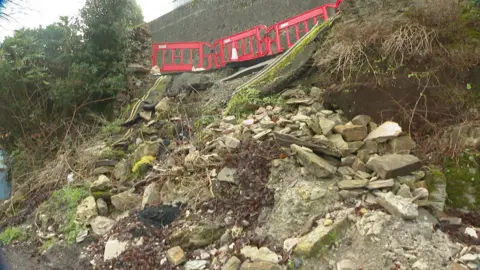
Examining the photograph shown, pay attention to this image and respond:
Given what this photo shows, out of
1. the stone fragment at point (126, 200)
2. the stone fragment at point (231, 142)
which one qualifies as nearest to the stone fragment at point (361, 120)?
the stone fragment at point (231, 142)

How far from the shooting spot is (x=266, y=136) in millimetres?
3932

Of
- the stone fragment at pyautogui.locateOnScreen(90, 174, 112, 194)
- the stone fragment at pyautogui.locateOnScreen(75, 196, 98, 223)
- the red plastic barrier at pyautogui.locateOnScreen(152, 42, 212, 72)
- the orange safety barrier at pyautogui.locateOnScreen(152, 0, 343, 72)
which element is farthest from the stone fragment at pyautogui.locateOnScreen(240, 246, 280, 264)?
the red plastic barrier at pyautogui.locateOnScreen(152, 42, 212, 72)

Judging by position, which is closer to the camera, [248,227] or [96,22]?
[248,227]

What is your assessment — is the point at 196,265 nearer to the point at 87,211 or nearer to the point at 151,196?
the point at 151,196

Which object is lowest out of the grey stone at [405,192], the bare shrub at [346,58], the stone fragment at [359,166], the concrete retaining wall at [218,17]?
the grey stone at [405,192]

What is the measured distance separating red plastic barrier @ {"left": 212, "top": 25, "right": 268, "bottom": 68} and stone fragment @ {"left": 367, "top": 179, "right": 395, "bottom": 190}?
4.49 metres

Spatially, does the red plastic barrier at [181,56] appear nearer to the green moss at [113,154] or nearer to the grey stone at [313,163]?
the green moss at [113,154]

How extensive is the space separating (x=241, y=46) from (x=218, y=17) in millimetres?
1570

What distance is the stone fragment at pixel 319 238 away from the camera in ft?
8.73

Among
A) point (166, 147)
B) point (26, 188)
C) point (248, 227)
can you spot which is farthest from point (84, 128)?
point (248, 227)

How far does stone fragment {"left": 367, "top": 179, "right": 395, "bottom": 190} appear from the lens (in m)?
2.97

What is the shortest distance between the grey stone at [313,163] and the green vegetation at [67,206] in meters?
2.85

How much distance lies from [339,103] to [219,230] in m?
2.03

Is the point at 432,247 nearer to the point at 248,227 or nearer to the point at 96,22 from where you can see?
the point at 248,227
